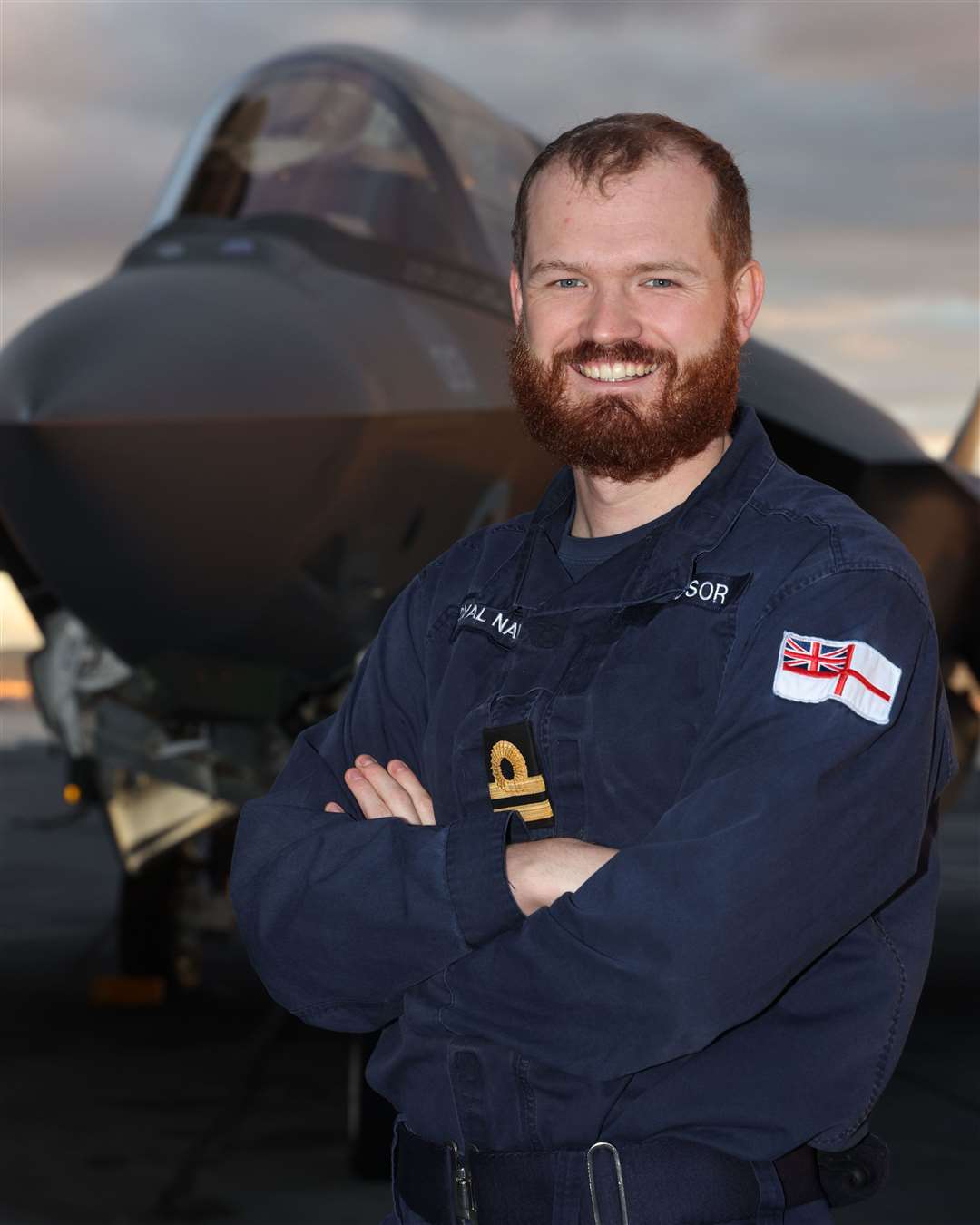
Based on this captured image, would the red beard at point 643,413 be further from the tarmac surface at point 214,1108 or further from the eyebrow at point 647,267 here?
the tarmac surface at point 214,1108

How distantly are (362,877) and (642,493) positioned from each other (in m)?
0.65

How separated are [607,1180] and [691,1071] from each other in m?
0.16

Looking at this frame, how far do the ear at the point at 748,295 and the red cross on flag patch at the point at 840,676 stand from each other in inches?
20.4

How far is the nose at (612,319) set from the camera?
215 centimetres

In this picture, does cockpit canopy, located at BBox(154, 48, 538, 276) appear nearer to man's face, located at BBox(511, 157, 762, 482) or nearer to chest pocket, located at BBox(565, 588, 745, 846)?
man's face, located at BBox(511, 157, 762, 482)

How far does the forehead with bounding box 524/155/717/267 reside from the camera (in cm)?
214

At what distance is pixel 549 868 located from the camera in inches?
78.2

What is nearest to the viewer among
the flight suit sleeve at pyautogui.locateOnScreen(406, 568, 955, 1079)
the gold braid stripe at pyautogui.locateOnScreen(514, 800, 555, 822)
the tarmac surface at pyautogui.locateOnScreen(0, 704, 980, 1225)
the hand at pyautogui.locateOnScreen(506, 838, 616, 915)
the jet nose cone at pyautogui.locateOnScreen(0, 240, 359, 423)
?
the flight suit sleeve at pyautogui.locateOnScreen(406, 568, 955, 1079)

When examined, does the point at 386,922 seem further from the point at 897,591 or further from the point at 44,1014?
the point at 44,1014

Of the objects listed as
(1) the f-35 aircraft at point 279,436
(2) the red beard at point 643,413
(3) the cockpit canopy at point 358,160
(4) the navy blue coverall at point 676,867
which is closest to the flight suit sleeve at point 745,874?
(4) the navy blue coverall at point 676,867

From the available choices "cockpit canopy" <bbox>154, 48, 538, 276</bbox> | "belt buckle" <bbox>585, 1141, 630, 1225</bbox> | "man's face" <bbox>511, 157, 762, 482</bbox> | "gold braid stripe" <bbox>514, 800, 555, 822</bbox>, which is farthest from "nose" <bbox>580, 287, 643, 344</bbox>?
"cockpit canopy" <bbox>154, 48, 538, 276</bbox>

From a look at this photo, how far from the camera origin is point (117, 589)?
17.3ft

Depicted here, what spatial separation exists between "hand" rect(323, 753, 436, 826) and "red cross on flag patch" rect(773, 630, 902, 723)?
61cm

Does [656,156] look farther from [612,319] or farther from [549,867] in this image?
[549,867]
